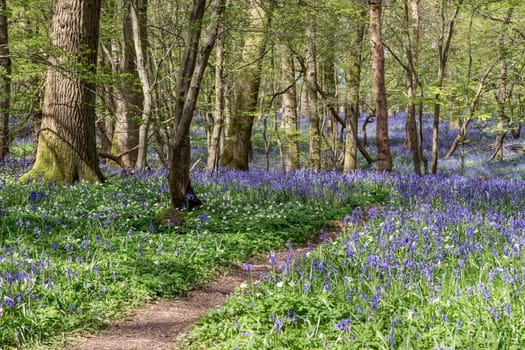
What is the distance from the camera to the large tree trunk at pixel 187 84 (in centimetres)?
745

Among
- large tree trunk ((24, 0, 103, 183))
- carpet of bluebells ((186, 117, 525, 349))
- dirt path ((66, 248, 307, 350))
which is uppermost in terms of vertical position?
large tree trunk ((24, 0, 103, 183))

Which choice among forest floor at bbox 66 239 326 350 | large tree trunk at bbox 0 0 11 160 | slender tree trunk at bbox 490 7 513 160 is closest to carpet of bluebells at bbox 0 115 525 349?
forest floor at bbox 66 239 326 350

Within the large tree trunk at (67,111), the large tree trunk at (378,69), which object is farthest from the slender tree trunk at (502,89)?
the large tree trunk at (67,111)

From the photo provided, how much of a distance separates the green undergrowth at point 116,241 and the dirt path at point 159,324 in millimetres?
135

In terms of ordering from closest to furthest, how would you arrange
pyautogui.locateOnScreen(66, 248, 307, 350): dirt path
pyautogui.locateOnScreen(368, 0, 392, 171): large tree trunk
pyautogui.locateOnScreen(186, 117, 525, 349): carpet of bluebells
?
pyautogui.locateOnScreen(186, 117, 525, 349): carpet of bluebells, pyautogui.locateOnScreen(66, 248, 307, 350): dirt path, pyautogui.locateOnScreen(368, 0, 392, 171): large tree trunk

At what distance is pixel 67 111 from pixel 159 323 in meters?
6.36

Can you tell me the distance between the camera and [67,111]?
9719 millimetres

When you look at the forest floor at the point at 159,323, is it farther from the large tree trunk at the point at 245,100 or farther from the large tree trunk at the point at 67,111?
the large tree trunk at the point at 245,100

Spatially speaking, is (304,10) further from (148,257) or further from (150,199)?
(148,257)

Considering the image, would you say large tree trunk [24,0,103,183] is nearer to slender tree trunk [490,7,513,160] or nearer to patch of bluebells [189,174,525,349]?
patch of bluebells [189,174,525,349]

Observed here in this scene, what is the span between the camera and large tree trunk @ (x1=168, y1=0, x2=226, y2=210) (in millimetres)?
7453

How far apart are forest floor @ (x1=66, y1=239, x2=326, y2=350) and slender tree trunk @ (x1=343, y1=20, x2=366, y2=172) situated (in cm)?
1024

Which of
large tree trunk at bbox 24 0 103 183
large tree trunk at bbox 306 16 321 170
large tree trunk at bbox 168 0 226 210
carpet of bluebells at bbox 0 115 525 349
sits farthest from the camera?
large tree trunk at bbox 306 16 321 170

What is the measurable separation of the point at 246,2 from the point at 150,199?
6.98m
